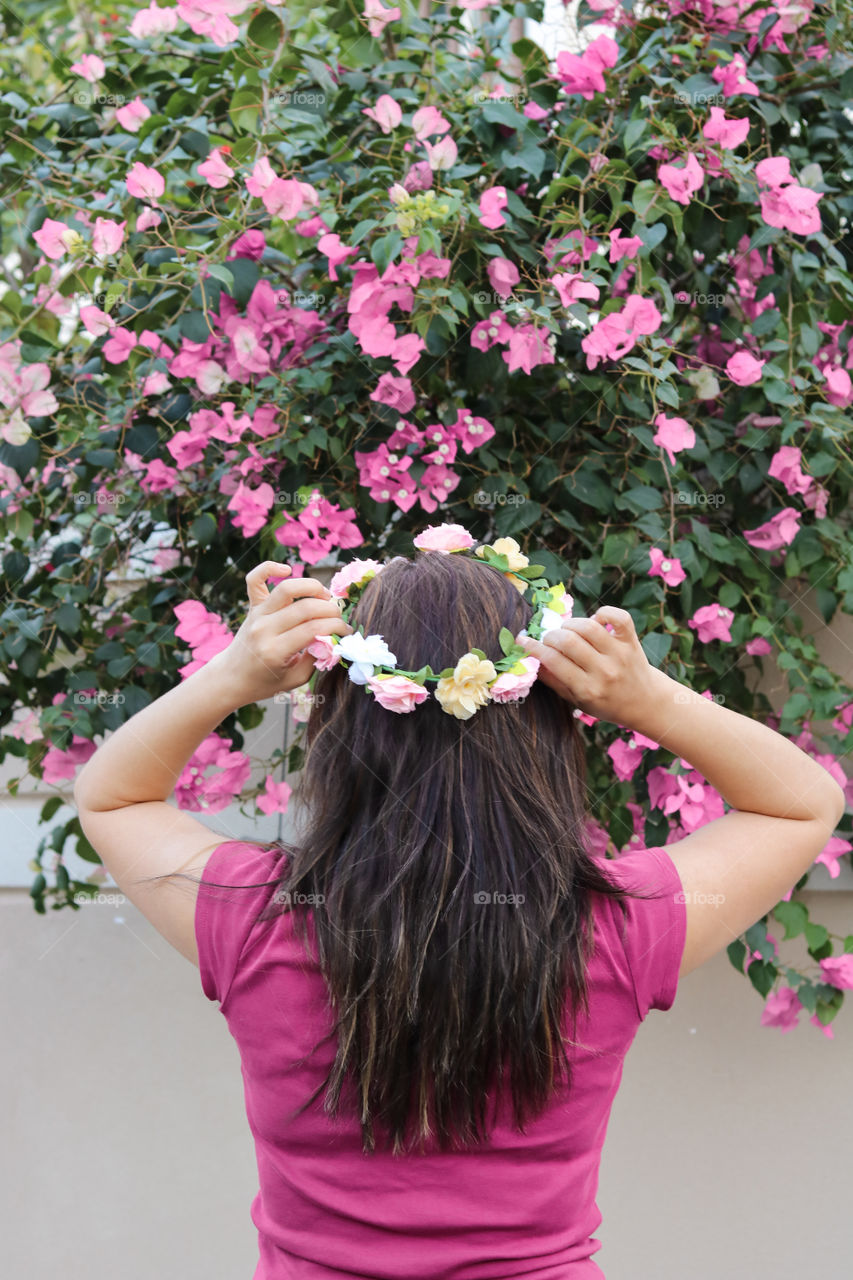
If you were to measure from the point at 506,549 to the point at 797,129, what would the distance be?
1.13 meters

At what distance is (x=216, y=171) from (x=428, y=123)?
0.31 metres

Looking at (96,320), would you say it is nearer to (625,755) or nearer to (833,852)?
(625,755)

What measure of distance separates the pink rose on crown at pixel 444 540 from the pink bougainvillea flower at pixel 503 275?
57 centimetres

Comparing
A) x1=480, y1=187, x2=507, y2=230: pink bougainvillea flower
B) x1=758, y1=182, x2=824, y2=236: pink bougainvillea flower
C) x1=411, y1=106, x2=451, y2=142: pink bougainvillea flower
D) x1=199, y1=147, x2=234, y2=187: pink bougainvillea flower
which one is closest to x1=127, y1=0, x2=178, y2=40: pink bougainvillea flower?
x1=199, y1=147, x2=234, y2=187: pink bougainvillea flower

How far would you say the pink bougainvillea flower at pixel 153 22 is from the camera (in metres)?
1.59

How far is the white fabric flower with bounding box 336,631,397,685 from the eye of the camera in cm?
86

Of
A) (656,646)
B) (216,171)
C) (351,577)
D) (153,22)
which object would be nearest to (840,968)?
(656,646)

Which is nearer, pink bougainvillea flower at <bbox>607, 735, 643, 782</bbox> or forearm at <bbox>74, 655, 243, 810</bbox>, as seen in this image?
forearm at <bbox>74, 655, 243, 810</bbox>

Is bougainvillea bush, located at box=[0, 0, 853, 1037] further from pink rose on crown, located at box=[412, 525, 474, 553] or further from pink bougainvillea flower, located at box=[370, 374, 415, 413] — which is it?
pink rose on crown, located at box=[412, 525, 474, 553]

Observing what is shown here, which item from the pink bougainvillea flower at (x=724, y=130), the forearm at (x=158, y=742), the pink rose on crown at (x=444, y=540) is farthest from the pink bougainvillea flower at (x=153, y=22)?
the forearm at (x=158, y=742)

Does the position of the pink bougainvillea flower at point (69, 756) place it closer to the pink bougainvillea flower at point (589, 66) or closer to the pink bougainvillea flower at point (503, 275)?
the pink bougainvillea flower at point (503, 275)

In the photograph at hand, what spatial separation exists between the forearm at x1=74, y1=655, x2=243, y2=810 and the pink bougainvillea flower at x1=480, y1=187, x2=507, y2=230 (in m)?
0.81

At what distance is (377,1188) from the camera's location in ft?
2.89

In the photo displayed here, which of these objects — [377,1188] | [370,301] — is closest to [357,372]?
[370,301]
